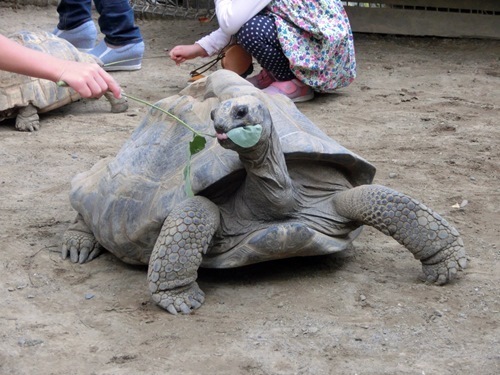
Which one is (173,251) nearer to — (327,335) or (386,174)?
(327,335)

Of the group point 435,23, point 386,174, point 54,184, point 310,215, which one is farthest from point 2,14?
point 310,215

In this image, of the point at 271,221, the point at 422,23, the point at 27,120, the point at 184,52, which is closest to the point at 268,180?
the point at 271,221

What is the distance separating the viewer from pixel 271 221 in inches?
114

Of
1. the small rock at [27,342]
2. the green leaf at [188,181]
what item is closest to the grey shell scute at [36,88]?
the green leaf at [188,181]

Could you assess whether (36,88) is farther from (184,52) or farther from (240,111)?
(240,111)

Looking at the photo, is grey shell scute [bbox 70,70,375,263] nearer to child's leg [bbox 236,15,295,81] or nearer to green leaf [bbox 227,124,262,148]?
green leaf [bbox 227,124,262,148]

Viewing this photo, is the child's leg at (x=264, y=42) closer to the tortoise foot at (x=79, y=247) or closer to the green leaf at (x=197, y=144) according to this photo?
the tortoise foot at (x=79, y=247)

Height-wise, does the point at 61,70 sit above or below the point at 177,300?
above

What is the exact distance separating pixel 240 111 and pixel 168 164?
1.74 feet

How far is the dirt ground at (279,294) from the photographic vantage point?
7.94ft

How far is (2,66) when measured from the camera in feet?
8.18

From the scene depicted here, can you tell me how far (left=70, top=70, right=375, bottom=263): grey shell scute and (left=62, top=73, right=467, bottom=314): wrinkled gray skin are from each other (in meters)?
0.02

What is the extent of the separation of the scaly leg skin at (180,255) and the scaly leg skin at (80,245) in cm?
53

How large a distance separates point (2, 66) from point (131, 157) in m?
0.77
